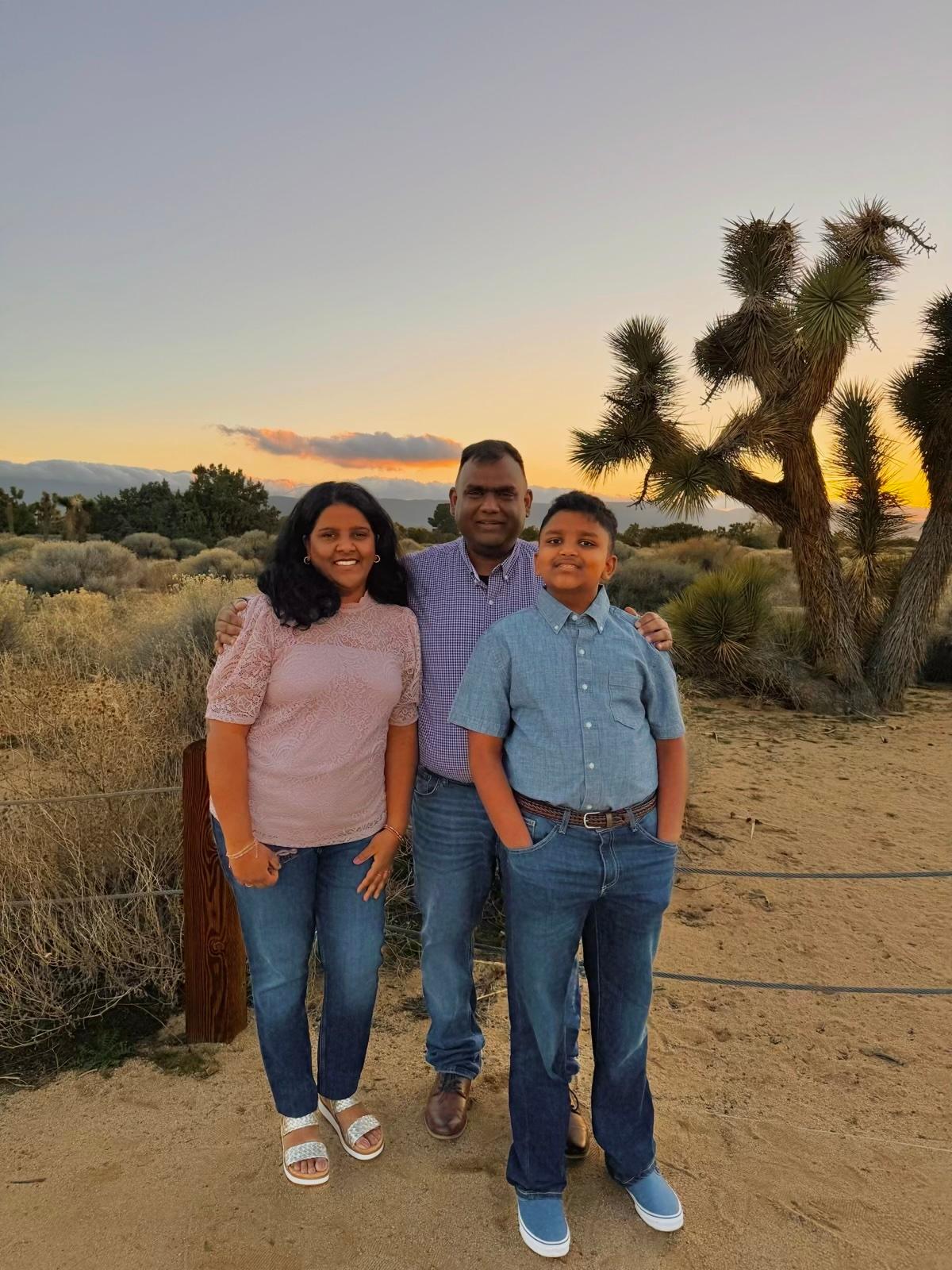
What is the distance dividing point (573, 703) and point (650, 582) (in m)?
16.9

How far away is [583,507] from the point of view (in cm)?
207

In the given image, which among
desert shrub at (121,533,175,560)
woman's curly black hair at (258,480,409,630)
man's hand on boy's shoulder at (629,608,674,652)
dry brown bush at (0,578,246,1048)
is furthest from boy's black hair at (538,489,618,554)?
desert shrub at (121,533,175,560)

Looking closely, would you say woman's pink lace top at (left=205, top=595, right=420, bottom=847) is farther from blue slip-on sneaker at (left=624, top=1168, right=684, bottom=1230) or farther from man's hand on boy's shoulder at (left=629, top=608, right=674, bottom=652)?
blue slip-on sneaker at (left=624, top=1168, right=684, bottom=1230)

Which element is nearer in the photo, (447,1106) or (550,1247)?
(550,1247)

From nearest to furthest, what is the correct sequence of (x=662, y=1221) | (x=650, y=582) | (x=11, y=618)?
(x=662, y=1221) < (x=11, y=618) < (x=650, y=582)

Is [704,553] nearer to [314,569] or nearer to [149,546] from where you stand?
[149,546]

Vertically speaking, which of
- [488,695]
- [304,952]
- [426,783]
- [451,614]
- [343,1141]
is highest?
[451,614]

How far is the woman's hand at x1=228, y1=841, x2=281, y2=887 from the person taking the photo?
7.15ft

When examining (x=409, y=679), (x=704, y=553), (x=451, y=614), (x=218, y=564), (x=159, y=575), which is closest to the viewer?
(x=409, y=679)

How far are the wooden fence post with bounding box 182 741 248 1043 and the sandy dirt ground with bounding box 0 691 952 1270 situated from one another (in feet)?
0.46

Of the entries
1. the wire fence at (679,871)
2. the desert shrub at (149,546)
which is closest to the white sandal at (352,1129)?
the wire fence at (679,871)

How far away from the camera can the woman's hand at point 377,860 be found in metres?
2.31

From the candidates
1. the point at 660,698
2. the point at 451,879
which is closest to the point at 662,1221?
the point at 451,879

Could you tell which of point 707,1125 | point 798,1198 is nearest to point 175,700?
point 707,1125
